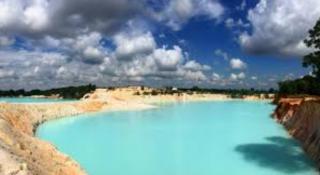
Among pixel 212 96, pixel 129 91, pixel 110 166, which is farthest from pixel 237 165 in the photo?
pixel 212 96

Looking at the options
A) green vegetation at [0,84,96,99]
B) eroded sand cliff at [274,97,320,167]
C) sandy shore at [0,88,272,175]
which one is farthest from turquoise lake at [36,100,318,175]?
green vegetation at [0,84,96,99]

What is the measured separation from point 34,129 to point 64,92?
4472 inches

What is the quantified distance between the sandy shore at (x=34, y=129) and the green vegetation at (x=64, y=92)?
11.8 metres

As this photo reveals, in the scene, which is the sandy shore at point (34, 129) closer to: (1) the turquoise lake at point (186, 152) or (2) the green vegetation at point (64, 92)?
(1) the turquoise lake at point (186, 152)

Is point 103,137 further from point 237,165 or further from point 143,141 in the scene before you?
point 237,165

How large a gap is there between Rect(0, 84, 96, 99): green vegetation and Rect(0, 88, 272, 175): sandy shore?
11839 millimetres

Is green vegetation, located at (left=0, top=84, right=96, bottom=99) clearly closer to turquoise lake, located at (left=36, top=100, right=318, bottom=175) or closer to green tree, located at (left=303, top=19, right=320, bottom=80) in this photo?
turquoise lake, located at (left=36, top=100, right=318, bottom=175)

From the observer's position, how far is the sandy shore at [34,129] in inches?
761

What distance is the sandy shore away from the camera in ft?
63.4

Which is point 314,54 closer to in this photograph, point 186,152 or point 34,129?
point 186,152

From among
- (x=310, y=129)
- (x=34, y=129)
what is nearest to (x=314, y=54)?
(x=310, y=129)

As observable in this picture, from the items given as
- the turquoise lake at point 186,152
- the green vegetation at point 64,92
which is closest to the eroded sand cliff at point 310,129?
the turquoise lake at point 186,152

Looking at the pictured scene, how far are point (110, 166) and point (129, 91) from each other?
447ft

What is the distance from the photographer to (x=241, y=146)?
3691cm
